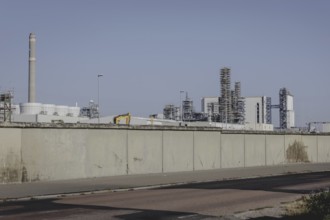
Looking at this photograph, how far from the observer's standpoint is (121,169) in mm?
31156

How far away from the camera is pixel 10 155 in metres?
25.1

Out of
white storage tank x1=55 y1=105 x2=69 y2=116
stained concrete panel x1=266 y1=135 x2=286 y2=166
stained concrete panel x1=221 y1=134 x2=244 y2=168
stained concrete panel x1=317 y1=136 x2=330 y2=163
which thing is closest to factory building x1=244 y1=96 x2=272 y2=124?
white storage tank x1=55 y1=105 x2=69 y2=116

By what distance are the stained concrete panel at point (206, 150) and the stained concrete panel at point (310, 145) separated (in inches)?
652

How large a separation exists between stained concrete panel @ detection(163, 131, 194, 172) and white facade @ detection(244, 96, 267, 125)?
83.3 metres

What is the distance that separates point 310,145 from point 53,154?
3457cm

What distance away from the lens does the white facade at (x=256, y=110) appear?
118250 millimetres

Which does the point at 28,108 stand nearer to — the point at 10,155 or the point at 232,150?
the point at 232,150

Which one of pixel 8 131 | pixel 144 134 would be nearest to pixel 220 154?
pixel 144 134

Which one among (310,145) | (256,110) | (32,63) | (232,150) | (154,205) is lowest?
(154,205)

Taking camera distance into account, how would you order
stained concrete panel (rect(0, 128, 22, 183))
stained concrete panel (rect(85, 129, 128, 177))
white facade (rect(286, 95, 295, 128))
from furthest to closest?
1. white facade (rect(286, 95, 295, 128))
2. stained concrete panel (rect(85, 129, 128, 177))
3. stained concrete panel (rect(0, 128, 22, 183))

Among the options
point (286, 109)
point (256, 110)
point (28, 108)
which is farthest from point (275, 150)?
point (256, 110)

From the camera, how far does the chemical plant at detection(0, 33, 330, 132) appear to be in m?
67.1

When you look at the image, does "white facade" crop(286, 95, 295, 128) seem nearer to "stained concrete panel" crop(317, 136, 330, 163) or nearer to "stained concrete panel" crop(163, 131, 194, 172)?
"stained concrete panel" crop(317, 136, 330, 163)

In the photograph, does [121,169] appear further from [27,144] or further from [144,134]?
[27,144]
